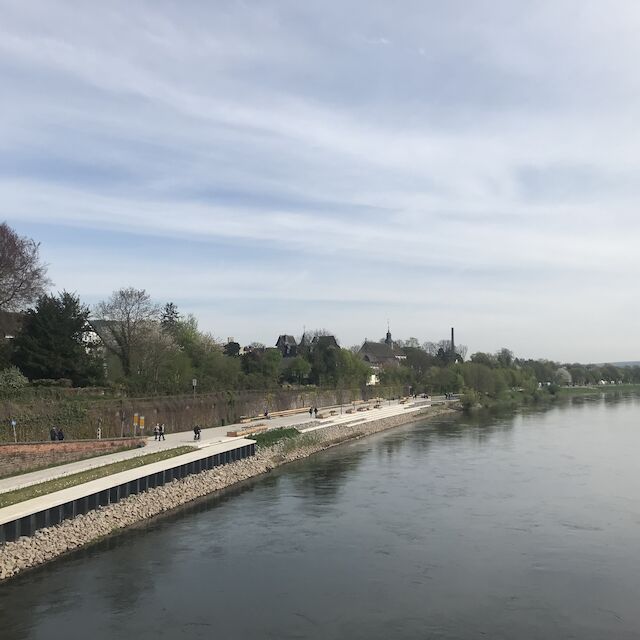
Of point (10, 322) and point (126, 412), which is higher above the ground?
point (10, 322)

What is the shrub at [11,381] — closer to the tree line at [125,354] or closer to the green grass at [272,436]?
the tree line at [125,354]

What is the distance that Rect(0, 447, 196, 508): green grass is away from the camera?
20.7 m

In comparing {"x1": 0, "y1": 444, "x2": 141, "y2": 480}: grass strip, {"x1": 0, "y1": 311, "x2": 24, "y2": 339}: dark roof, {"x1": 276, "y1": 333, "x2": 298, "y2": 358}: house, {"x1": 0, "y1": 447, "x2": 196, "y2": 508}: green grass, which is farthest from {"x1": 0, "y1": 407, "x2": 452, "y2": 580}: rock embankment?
{"x1": 276, "y1": 333, "x2": 298, "y2": 358}: house

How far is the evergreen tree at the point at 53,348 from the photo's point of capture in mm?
36906

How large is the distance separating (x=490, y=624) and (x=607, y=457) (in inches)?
1081

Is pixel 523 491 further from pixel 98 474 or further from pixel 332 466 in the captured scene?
pixel 98 474

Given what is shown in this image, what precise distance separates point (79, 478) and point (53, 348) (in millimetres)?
15396

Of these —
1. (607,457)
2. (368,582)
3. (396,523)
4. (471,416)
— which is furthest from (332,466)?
(471,416)

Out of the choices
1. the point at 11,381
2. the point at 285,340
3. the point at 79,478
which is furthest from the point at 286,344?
the point at 79,478

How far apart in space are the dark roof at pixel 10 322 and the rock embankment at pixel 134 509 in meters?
17.1

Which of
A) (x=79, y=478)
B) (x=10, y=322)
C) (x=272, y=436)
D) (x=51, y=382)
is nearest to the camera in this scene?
(x=79, y=478)

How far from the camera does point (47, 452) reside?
2850cm

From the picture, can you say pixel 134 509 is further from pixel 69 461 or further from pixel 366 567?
pixel 366 567

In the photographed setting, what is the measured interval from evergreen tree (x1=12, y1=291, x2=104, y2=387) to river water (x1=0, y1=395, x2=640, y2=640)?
566 inches
